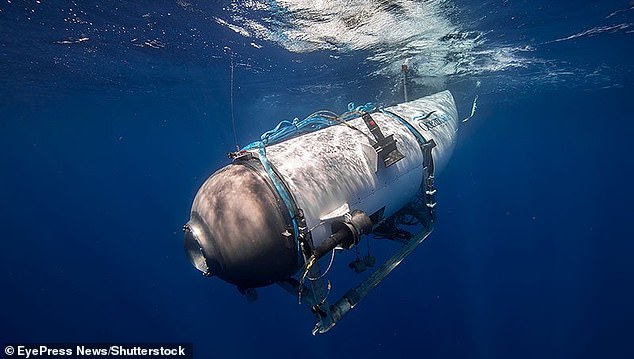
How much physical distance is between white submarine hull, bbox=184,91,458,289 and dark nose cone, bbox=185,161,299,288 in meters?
0.01

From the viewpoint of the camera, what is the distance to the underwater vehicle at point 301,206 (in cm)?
323

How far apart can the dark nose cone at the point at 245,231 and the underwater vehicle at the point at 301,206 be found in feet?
0.03

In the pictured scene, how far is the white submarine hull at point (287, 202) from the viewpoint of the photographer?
3.22 meters

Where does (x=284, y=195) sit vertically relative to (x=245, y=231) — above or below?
above

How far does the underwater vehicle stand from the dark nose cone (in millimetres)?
10

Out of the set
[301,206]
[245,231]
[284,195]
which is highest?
[284,195]

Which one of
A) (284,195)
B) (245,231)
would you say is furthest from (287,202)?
(245,231)

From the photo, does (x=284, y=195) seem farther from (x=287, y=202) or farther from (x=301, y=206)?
(x=301, y=206)

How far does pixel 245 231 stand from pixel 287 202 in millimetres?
520

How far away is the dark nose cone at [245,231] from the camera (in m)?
3.21

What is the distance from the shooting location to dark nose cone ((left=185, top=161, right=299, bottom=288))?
3205 millimetres

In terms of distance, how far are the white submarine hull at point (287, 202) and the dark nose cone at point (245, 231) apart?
0.03 feet

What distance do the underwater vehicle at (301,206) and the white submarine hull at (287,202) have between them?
11 millimetres

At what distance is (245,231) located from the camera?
320 centimetres
